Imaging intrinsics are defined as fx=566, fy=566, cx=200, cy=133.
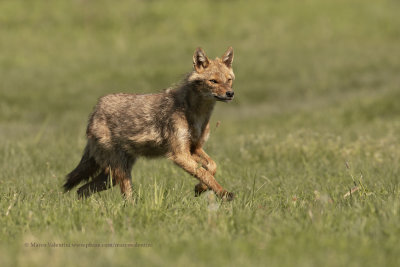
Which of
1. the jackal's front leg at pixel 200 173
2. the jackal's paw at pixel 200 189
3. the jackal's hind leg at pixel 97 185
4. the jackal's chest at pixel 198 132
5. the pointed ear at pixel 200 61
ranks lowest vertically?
the jackal's hind leg at pixel 97 185

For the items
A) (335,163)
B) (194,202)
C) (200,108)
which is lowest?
(335,163)

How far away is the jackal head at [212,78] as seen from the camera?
22.3 feet

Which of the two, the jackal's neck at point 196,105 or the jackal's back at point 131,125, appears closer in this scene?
the jackal's neck at point 196,105

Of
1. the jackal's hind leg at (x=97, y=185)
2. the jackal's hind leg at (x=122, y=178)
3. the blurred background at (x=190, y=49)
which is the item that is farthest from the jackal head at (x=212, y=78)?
the blurred background at (x=190, y=49)

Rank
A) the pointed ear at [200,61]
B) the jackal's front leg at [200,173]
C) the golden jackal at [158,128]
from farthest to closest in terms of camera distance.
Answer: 1. the pointed ear at [200,61]
2. the golden jackal at [158,128]
3. the jackal's front leg at [200,173]

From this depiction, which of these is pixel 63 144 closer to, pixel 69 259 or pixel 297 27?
pixel 69 259

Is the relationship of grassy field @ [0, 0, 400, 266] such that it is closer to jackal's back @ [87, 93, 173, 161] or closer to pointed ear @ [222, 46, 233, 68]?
jackal's back @ [87, 93, 173, 161]

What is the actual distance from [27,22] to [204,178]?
24.3 meters

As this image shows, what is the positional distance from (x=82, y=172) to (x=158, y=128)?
49.1 inches

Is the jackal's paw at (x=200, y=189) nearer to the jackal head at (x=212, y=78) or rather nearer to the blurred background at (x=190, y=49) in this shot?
the jackal head at (x=212, y=78)

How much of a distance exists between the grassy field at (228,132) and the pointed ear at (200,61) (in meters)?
0.80

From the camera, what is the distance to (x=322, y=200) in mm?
5156

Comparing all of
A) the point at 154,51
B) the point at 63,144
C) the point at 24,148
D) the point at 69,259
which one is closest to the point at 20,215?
the point at 69,259

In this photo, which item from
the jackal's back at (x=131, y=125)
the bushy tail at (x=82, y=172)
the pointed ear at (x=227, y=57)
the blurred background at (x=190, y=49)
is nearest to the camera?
the jackal's back at (x=131, y=125)
